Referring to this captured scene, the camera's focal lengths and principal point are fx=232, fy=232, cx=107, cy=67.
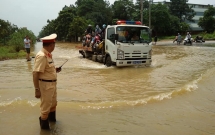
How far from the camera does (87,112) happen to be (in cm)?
501

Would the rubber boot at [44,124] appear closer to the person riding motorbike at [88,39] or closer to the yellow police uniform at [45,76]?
the yellow police uniform at [45,76]

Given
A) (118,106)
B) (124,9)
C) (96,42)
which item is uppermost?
(124,9)

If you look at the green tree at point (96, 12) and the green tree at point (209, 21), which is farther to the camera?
the green tree at point (96, 12)

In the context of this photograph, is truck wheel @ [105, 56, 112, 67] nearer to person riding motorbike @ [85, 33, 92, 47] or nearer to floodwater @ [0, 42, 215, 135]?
floodwater @ [0, 42, 215, 135]

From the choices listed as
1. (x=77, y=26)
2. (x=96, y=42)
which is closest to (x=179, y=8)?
(x=77, y=26)

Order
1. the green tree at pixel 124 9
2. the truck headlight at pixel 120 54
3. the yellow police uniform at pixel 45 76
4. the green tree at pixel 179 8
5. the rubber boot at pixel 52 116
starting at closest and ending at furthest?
the yellow police uniform at pixel 45 76 → the rubber boot at pixel 52 116 → the truck headlight at pixel 120 54 → the green tree at pixel 124 9 → the green tree at pixel 179 8

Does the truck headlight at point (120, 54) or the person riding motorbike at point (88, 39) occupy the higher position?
the person riding motorbike at point (88, 39)

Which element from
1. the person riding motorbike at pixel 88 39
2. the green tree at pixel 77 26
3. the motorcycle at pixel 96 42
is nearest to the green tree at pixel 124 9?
the green tree at pixel 77 26

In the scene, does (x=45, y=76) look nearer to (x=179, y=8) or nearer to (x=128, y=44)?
(x=128, y=44)

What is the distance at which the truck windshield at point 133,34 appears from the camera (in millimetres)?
10594

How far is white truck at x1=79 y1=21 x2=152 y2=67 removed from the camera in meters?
10.5

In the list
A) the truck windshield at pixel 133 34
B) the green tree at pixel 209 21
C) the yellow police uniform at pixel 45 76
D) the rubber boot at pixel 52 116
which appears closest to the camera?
the yellow police uniform at pixel 45 76

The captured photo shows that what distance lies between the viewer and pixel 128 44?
10430 millimetres

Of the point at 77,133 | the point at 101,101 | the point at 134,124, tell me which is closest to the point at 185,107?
the point at 134,124
